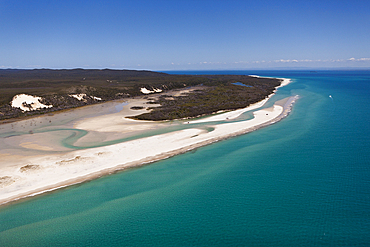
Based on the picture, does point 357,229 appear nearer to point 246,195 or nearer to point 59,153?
point 246,195

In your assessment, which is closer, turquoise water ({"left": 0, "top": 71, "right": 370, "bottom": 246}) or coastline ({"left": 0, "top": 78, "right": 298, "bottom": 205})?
turquoise water ({"left": 0, "top": 71, "right": 370, "bottom": 246})

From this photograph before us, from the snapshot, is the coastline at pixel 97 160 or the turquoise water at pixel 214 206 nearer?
the turquoise water at pixel 214 206

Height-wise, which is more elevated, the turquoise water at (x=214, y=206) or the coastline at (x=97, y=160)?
the coastline at (x=97, y=160)

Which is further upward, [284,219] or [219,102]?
[219,102]

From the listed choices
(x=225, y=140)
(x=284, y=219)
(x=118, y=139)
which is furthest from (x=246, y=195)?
(x=118, y=139)

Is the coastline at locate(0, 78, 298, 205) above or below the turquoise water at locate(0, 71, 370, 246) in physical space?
above
